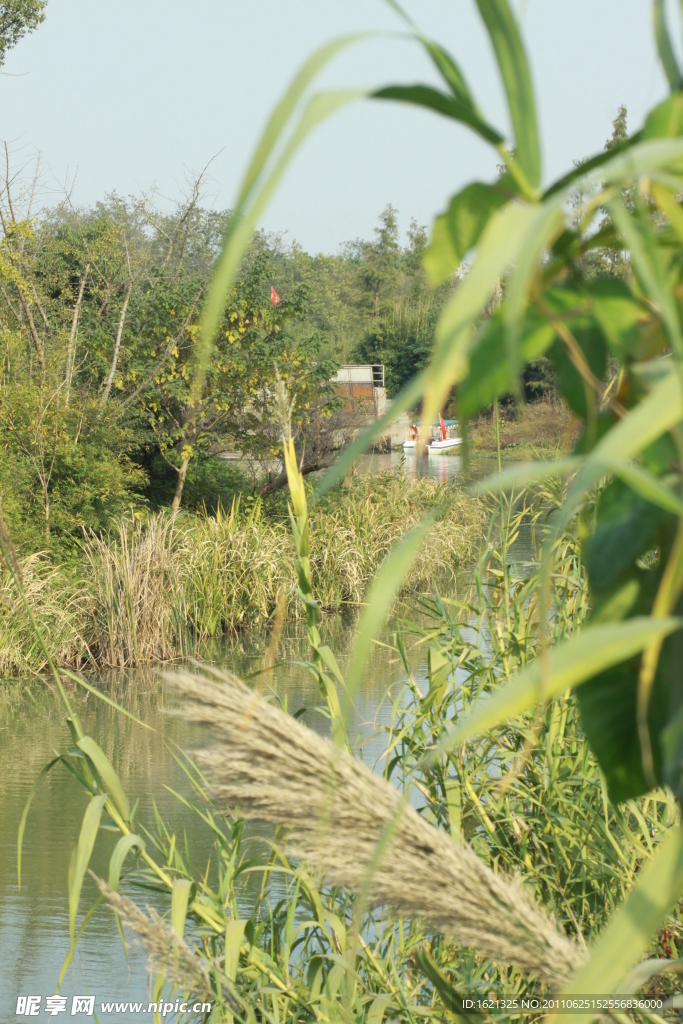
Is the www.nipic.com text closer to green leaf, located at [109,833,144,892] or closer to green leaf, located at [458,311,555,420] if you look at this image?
green leaf, located at [109,833,144,892]

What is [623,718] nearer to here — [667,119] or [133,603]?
[667,119]

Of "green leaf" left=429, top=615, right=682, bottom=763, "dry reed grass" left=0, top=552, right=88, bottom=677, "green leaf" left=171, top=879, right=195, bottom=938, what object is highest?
"green leaf" left=429, top=615, right=682, bottom=763

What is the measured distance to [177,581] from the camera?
7.79 metres

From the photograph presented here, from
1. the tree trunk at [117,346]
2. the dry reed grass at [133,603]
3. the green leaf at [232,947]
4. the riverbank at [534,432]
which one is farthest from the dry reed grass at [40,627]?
the green leaf at [232,947]

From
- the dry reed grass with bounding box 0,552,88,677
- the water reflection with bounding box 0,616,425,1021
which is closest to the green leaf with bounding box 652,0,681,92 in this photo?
the water reflection with bounding box 0,616,425,1021

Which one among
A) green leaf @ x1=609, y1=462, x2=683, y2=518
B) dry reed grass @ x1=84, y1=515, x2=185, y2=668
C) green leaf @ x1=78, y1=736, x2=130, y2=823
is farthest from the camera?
dry reed grass @ x1=84, y1=515, x2=185, y2=668

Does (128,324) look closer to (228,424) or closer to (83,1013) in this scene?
(228,424)

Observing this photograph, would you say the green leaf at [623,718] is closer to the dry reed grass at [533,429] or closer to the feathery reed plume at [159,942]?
the dry reed grass at [533,429]

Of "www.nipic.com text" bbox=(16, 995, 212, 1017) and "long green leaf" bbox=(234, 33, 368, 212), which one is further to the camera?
"www.nipic.com text" bbox=(16, 995, 212, 1017)

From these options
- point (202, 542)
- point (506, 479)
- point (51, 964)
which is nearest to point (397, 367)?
point (202, 542)

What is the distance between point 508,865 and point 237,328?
11.0 meters

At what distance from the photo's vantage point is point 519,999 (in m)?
1.77

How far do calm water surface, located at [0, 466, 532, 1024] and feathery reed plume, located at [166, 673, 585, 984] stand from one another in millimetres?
414

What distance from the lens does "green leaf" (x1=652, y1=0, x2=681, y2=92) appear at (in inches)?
18.2
